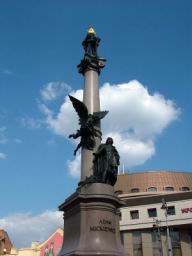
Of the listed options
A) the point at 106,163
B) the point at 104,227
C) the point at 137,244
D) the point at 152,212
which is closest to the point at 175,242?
the point at 152,212

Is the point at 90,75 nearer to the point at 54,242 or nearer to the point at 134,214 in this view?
the point at 134,214

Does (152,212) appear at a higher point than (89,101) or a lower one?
higher

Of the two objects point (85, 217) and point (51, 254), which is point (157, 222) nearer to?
point (51, 254)

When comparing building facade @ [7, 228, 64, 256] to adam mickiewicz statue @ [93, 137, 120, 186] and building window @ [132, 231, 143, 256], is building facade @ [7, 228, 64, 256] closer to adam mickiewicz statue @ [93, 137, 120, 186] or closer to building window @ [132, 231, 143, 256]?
building window @ [132, 231, 143, 256]

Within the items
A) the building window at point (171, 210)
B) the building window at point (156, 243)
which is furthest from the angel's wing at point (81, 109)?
the building window at point (171, 210)

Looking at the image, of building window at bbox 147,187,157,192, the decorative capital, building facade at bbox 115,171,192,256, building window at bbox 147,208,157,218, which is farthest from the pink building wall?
the decorative capital

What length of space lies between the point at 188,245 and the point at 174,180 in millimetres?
21423

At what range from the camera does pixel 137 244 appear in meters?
50.7

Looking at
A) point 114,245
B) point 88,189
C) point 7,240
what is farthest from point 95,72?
point 7,240

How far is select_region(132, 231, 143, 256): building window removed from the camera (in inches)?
1977

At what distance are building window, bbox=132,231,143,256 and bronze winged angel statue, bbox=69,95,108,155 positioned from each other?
38.5m

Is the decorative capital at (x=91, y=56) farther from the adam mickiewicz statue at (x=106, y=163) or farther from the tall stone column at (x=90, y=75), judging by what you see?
the adam mickiewicz statue at (x=106, y=163)

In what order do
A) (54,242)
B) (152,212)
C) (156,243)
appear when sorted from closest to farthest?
(156,243) < (152,212) < (54,242)

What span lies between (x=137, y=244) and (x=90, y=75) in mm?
38427
